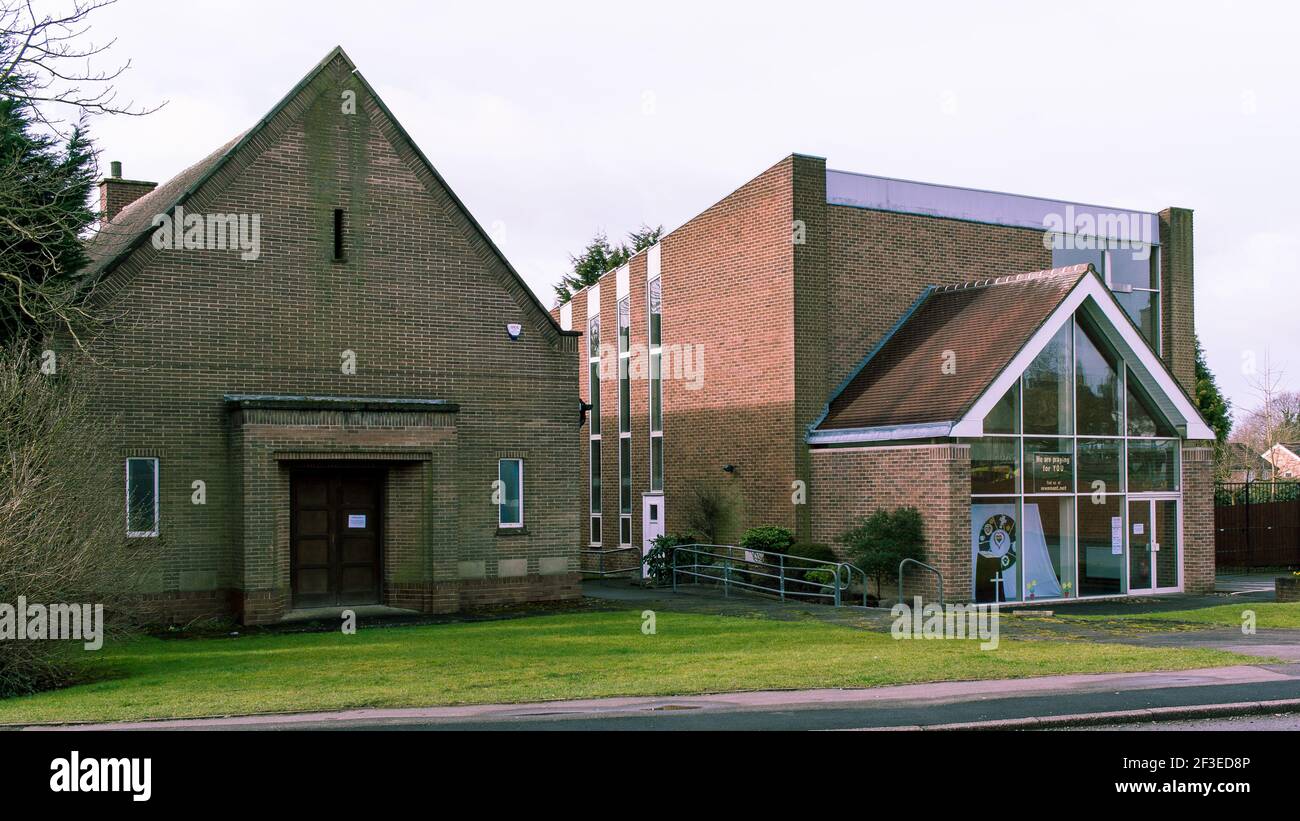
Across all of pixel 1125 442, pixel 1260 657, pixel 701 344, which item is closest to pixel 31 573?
pixel 1260 657

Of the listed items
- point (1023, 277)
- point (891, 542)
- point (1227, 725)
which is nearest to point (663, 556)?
point (891, 542)

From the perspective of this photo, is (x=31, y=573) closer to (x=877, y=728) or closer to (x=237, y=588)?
(x=237, y=588)

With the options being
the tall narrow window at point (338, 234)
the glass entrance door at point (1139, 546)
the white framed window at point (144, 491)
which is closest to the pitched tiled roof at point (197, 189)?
the tall narrow window at point (338, 234)

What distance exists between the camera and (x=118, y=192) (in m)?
27.1

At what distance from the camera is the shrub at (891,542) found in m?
22.9

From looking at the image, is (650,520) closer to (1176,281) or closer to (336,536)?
(336,536)

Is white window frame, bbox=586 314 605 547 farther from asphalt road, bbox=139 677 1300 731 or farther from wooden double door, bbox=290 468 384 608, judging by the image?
asphalt road, bbox=139 677 1300 731

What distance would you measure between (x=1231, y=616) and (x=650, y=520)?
46.4ft

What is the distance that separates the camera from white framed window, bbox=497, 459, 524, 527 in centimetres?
2205

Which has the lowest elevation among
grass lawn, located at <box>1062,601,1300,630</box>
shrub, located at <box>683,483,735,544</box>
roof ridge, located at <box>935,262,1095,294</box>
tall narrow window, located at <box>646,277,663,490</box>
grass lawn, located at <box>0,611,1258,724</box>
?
grass lawn, located at <box>1062,601,1300,630</box>

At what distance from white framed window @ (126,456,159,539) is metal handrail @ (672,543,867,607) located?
34.6 feet

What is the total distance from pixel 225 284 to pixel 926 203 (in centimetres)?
1576

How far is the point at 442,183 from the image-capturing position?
21.8m

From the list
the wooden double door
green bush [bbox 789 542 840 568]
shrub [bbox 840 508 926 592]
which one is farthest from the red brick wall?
the wooden double door
